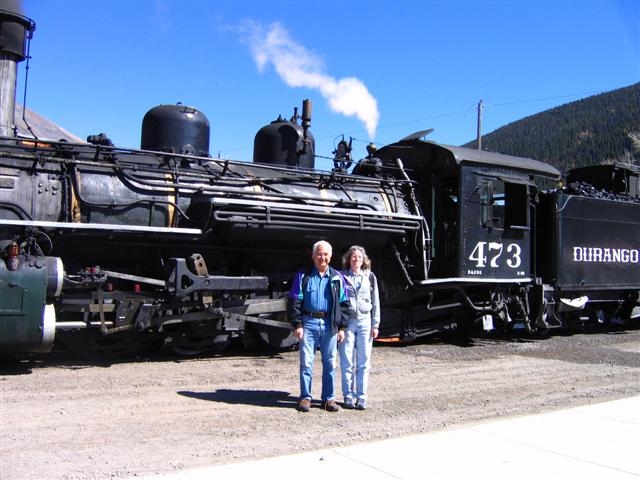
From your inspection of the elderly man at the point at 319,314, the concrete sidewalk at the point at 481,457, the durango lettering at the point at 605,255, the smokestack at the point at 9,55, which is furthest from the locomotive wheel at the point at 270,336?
the durango lettering at the point at 605,255

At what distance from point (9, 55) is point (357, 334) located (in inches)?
226

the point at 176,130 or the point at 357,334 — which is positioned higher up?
the point at 176,130

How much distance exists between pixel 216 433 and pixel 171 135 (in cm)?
503

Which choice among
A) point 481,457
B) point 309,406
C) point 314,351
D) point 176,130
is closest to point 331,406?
point 309,406

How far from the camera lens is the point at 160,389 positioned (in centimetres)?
619

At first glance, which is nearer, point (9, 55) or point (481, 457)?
point (481, 457)

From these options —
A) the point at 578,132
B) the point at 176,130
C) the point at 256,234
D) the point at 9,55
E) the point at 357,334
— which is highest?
the point at 578,132

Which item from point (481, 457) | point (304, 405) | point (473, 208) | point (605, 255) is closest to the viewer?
point (481, 457)

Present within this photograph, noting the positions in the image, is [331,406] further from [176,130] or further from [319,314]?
[176,130]

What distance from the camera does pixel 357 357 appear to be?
5828 mm

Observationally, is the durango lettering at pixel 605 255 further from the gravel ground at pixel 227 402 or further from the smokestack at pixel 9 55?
the smokestack at pixel 9 55

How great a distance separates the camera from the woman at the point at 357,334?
227 inches

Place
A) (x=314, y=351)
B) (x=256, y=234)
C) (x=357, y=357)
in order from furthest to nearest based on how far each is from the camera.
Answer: (x=256, y=234), (x=357, y=357), (x=314, y=351)

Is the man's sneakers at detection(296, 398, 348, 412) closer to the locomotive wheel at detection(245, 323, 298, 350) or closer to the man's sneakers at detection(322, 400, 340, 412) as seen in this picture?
the man's sneakers at detection(322, 400, 340, 412)
